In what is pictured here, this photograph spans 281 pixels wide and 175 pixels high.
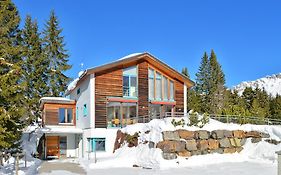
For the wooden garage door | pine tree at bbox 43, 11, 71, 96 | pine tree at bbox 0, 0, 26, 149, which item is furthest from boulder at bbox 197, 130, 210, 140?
pine tree at bbox 43, 11, 71, 96

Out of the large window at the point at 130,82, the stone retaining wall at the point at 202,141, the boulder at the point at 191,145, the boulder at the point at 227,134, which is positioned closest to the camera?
the stone retaining wall at the point at 202,141

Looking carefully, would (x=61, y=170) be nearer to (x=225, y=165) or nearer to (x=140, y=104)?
(x=225, y=165)

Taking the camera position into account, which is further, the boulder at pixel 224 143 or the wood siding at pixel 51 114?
the wood siding at pixel 51 114

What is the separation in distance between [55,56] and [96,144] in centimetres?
2023

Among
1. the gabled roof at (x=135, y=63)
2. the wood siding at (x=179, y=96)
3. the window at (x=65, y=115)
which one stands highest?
the gabled roof at (x=135, y=63)

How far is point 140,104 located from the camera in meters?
26.2

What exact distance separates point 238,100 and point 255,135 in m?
30.4

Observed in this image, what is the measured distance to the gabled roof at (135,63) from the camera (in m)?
24.5

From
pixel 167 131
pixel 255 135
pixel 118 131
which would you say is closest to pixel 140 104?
pixel 118 131

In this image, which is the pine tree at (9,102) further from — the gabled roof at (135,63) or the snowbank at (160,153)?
the gabled roof at (135,63)

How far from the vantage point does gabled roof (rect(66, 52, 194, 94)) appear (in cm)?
2453

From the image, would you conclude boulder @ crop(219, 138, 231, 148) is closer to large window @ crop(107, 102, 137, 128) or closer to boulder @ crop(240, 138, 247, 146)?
boulder @ crop(240, 138, 247, 146)

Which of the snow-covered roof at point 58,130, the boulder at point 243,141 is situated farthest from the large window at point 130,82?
the boulder at point 243,141

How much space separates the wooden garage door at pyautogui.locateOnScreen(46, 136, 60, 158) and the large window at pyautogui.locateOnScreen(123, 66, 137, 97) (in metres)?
6.53
